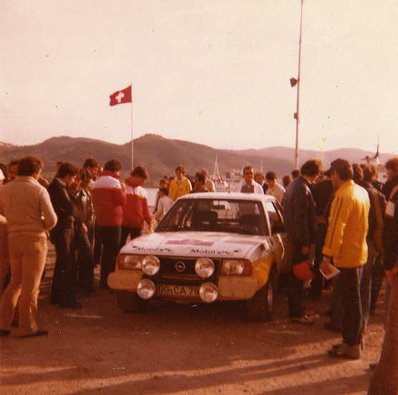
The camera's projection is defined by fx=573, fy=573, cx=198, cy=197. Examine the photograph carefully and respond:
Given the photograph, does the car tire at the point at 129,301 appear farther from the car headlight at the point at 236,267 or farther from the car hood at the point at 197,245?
the car headlight at the point at 236,267

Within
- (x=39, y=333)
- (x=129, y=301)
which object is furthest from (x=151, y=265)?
(x=39, y=333)

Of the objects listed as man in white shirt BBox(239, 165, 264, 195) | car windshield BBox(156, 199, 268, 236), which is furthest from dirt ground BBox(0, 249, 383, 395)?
man in white shirt BBox(239, 165, 264, 195)

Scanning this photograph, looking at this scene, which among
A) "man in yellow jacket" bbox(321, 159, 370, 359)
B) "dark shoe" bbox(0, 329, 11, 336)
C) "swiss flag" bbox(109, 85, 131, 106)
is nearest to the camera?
"man in yellow jacket" bbox(321, 159, 370, 359)

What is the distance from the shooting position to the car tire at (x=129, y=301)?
6.94 m

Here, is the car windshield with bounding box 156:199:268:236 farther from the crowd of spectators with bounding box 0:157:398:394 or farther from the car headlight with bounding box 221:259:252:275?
the car headlight with bounding box 221:259:252:275

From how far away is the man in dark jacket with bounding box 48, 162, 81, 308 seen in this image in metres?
7.07

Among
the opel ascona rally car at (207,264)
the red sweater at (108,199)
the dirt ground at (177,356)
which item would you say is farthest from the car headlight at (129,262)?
the red sweater at (108,199)

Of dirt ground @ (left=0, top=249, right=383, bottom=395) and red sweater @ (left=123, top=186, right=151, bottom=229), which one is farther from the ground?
red sweater @ (left=123, top=186, right=151, bottom=229)

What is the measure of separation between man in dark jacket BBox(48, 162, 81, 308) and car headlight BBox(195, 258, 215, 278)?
1.85 m

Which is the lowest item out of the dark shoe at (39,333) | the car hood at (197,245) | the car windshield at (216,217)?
the dark shoe at (39,333)

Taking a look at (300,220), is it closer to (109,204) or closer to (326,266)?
(326,266)

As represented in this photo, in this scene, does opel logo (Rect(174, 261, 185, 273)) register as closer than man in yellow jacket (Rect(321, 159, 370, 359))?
No

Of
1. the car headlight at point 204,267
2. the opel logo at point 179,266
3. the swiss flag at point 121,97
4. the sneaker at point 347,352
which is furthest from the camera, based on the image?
the swiss flag at point 121,97

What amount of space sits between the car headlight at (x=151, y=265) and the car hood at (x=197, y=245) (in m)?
0.08
